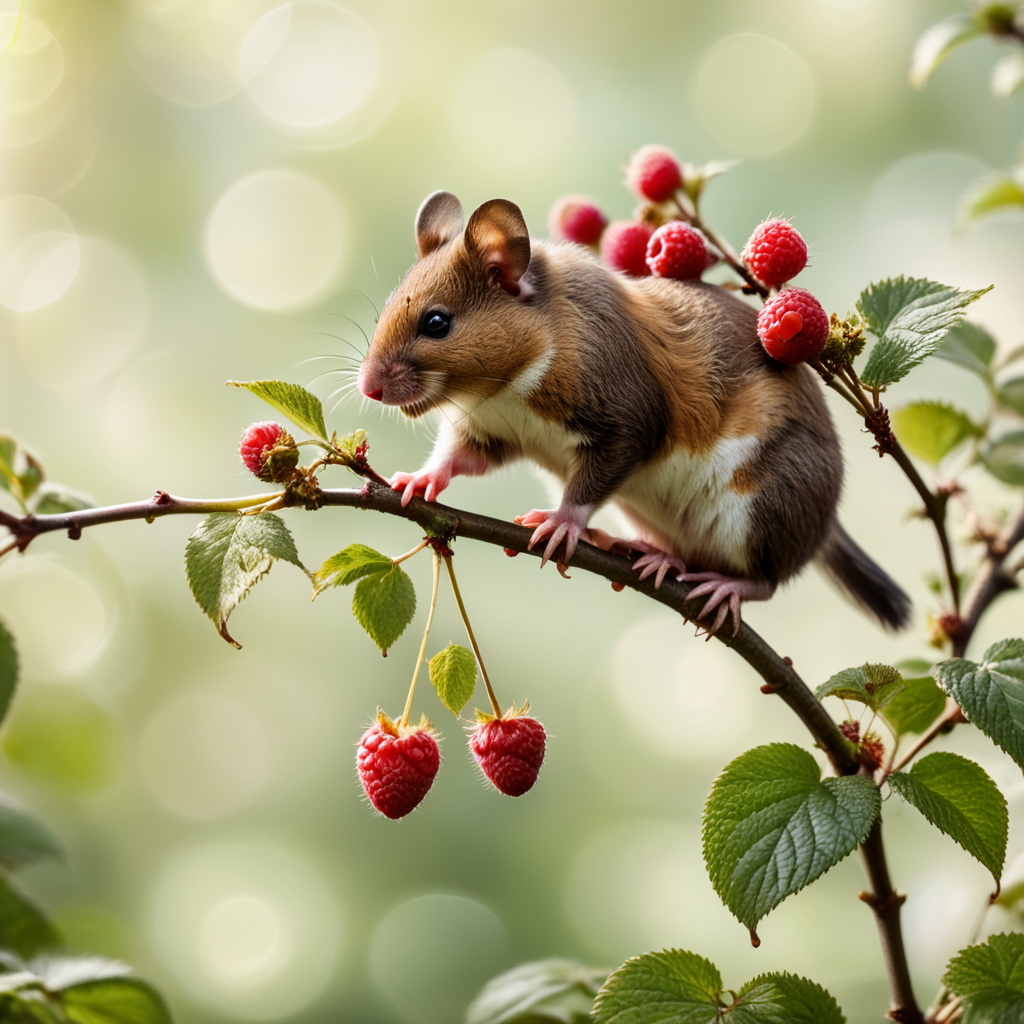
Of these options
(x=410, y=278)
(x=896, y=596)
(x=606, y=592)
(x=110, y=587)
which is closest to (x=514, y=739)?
(x=410, y=278)

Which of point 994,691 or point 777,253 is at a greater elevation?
point 777,253

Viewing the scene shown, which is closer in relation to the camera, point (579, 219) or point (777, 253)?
point (777, 253)

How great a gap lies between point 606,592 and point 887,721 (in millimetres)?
1747

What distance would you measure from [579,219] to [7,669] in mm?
817

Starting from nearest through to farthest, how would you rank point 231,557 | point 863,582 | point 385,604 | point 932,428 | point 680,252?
point 231,557 → point 385,604 → point 680,252 → point 932,428 → point 863,582

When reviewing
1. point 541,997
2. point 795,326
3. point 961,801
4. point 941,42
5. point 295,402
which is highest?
point 941,42

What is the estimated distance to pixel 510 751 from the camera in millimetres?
862

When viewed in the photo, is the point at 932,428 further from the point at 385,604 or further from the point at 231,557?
the point at 231,557

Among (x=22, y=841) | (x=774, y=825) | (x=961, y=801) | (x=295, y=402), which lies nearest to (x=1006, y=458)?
(x=961, y=801)

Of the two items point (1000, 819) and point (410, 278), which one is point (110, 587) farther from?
point (1000, 819)

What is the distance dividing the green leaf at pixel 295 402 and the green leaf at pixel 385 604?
0.43ft

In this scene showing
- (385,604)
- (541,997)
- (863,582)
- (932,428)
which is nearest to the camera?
(385,604)

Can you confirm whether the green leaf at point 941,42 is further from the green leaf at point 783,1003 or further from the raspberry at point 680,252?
the green leaf at point 783,1003

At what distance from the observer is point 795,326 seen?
82 cm
